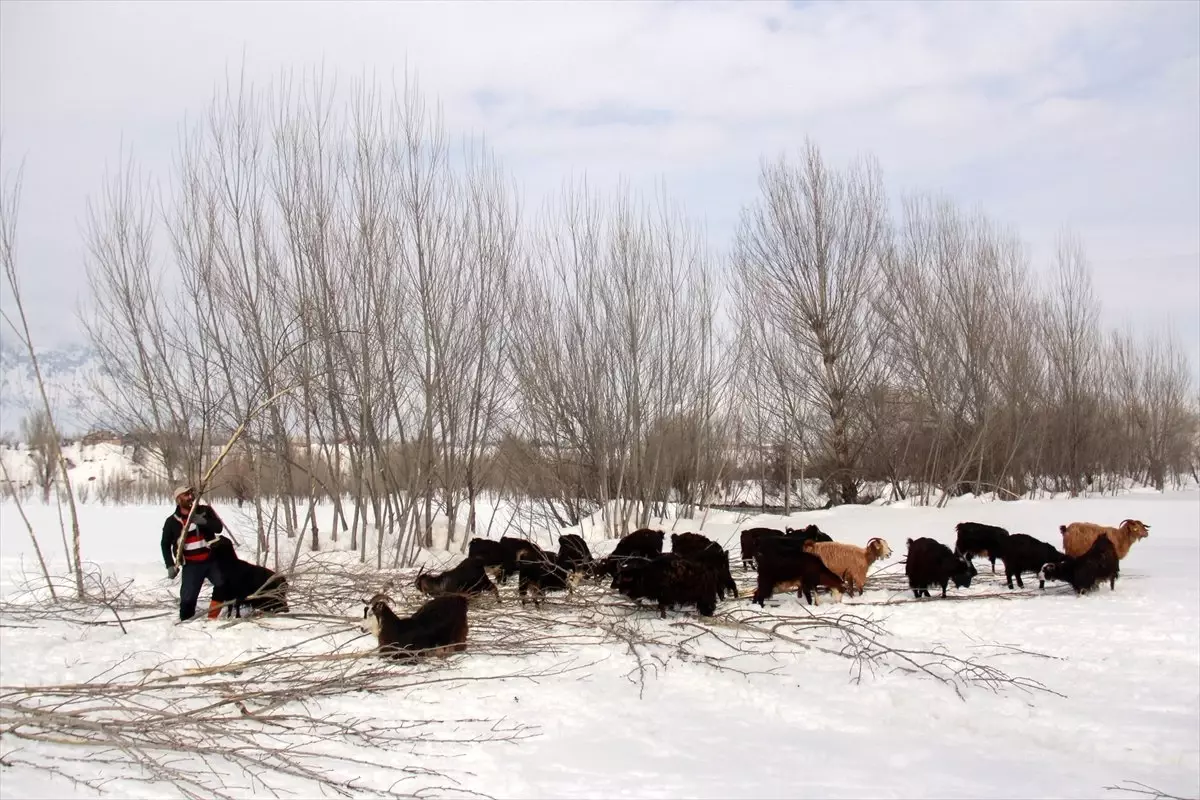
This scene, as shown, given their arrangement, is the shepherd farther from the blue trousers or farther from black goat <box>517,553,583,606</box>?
black goat <box>517,553,583,606</box>

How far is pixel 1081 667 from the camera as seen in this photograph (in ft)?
21.0

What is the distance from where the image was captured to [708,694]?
5910mm

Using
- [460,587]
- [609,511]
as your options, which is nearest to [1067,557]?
[460,587]

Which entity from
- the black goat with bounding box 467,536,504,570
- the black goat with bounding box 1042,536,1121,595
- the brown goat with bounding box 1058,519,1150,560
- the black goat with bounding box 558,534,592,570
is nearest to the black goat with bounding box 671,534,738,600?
the black goat with bounding box 558,534,592,570

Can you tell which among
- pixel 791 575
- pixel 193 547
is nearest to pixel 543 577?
pixel 791 575

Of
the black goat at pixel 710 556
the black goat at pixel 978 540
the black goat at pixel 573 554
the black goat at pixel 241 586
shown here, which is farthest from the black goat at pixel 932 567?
the black goat at pixel 241 586

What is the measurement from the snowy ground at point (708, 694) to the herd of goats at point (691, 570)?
0.22m

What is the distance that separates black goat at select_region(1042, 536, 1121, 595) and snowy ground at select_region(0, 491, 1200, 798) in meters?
0.21

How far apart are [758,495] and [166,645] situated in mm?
26456

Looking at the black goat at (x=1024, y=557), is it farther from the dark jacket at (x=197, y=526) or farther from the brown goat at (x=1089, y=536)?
the dark jacket at (x=197, y=526)

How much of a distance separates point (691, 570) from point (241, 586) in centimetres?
403

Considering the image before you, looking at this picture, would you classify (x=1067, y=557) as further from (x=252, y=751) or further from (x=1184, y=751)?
(x=252, y=751)

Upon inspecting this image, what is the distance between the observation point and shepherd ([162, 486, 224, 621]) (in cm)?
753

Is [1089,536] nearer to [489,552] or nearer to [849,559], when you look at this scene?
[849,559]
